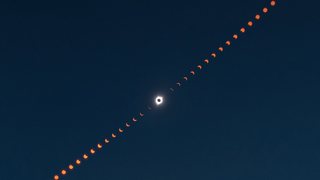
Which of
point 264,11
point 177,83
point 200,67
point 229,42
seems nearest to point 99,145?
point 177,83

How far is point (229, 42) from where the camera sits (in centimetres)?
1223

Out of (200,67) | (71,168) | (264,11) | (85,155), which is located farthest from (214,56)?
(71,168)

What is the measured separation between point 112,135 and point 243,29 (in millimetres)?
6489

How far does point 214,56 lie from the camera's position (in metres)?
12.3

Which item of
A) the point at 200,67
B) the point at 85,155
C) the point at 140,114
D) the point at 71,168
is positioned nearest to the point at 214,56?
the point at 200,67

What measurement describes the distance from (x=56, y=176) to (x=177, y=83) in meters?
6.04

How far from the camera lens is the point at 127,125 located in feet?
41.2

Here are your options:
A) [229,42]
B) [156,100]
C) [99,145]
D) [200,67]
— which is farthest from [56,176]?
[229,42]

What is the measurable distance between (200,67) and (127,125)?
11.9ft

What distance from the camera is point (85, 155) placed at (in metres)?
12.7

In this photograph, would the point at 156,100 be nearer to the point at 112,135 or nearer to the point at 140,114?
the point at 140,114

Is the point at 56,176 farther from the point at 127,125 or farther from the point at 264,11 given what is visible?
the point at 264,11

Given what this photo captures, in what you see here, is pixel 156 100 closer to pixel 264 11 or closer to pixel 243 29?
pixel 243 29

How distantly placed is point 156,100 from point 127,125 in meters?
1.52
